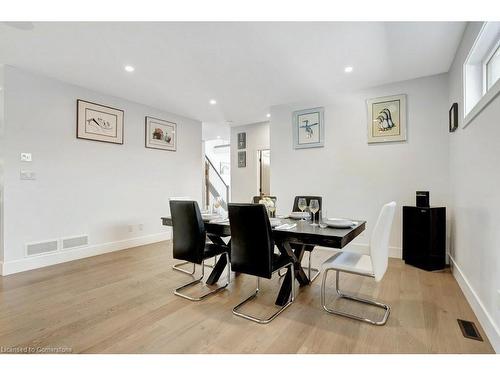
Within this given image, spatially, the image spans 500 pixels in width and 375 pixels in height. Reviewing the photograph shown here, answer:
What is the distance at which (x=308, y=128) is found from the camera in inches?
178

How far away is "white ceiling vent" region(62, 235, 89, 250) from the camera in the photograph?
365cm

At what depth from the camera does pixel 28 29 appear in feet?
7.93

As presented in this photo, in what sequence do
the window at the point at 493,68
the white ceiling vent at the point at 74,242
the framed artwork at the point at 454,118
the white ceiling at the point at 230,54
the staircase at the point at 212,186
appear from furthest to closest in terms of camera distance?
the staircase at the point at 212,186 < the white ceiling vent at the point at 74,242 < the framed artwork at the point at 454,118 < the white ceiling at the point at 230,54 < the window at the point at 493,68

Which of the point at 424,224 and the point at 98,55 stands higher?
the point at 98,55

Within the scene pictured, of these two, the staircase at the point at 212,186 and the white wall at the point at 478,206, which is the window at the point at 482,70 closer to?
the white wall at the point at 478,206

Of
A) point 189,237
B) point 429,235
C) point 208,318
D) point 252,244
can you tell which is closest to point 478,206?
point 429,235

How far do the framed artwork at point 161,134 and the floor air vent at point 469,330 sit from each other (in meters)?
4.88

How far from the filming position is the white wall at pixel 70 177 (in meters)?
3.21

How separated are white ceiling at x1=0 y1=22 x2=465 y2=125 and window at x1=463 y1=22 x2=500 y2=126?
1.08 ft

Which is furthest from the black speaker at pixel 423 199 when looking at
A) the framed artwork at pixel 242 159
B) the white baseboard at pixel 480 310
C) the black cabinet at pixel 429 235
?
the framed artwork at pixel 242 159

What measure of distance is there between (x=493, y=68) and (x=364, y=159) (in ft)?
6.33
